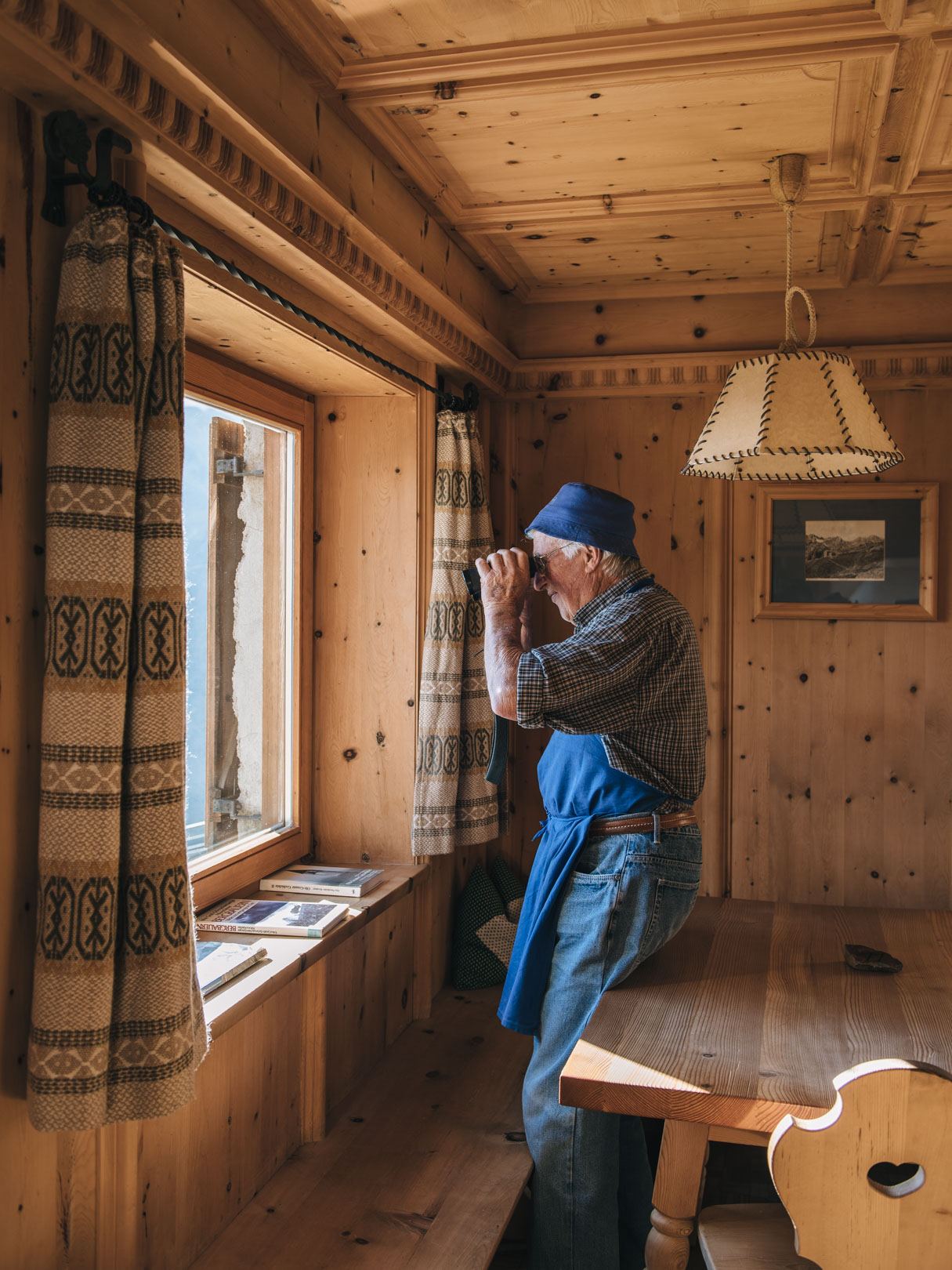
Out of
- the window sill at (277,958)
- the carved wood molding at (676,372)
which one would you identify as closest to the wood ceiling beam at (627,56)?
the carved wood molding at (676,372)

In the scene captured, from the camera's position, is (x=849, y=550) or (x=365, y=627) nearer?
(x=365, y=627)

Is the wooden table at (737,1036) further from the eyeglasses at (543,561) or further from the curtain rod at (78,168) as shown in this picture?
the curtain rod at (78,168)

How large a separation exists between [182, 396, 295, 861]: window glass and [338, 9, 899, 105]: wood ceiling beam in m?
0.86

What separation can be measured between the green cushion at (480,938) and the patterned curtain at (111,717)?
1.80 m

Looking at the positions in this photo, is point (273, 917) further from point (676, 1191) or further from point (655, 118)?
point (655, 118)

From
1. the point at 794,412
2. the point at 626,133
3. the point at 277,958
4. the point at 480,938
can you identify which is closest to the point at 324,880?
the point at 277,958

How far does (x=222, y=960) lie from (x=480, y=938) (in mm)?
1344

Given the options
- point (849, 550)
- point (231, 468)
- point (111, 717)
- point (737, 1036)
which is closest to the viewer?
point (111, 717)

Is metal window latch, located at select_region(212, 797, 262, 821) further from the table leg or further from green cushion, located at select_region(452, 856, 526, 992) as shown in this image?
the table leg

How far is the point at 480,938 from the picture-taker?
3.22 m

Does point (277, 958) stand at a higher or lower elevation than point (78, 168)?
lower

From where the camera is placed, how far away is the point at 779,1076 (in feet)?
5.03

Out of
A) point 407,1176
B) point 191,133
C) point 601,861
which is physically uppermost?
point 191,133

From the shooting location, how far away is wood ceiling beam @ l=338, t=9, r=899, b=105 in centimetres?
176
